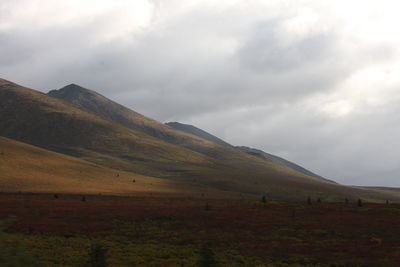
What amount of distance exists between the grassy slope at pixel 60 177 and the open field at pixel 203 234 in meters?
33.4

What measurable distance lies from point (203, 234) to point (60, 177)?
3128 inches

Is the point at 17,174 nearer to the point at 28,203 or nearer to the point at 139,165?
the point at 28,203

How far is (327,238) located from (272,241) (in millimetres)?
5979

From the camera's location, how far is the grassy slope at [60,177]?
9519 centimetres

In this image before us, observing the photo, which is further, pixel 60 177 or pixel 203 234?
pixel 60 177

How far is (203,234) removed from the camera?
4147cm

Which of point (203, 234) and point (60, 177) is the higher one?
point (60, 177)

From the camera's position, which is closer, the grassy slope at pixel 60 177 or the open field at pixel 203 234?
the open field at pixel 203 234

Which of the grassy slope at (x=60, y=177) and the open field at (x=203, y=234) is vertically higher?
the grassy slope at (x=60, y=177)

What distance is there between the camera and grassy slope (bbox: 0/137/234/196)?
95.2 meters

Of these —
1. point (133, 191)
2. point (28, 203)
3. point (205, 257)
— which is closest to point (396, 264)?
point (205, 257)

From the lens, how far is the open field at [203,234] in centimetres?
2997

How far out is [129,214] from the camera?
177 feet

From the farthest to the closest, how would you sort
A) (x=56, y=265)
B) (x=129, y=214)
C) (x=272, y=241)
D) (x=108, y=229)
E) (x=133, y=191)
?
(x=133, y=191)
(x=129, y=214)
(x=108, y=229)
(x=272, y=241)
(x=56, y=265)
